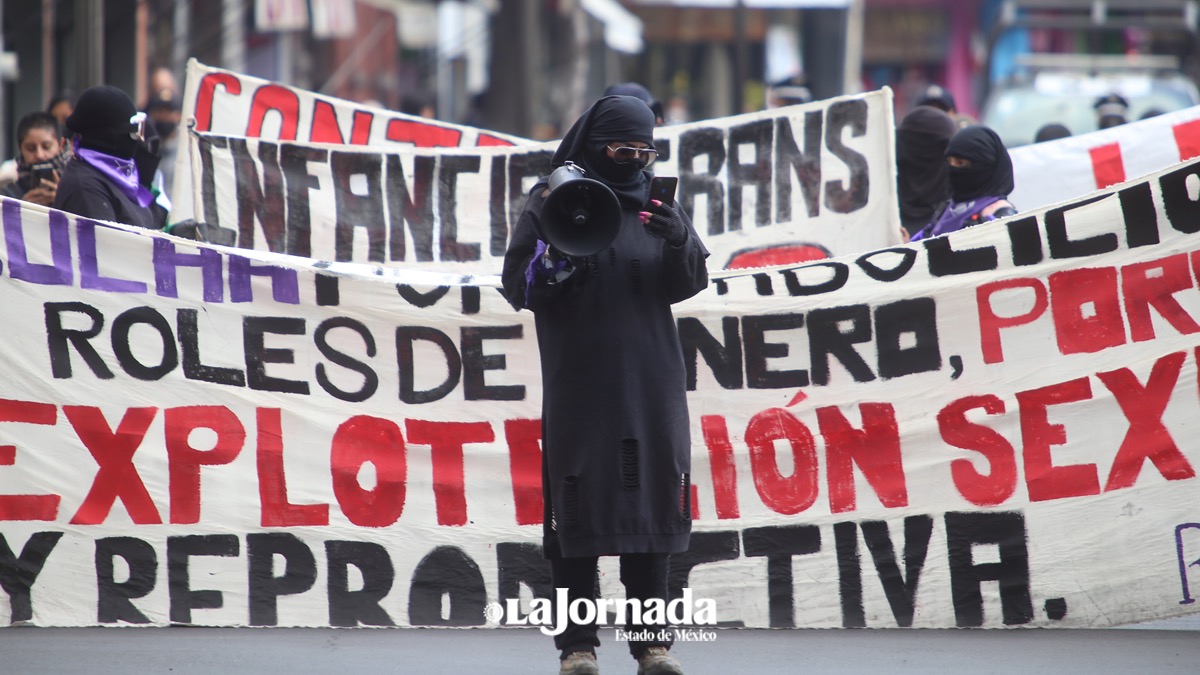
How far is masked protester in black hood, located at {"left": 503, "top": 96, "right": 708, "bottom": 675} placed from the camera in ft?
15.9

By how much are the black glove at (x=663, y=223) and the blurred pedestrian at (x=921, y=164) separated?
12.2 ft

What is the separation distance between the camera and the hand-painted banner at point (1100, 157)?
8070mm

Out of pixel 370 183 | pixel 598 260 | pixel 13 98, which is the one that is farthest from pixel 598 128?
pixel 13 98

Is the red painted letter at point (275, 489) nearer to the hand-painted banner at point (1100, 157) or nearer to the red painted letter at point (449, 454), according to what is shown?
the red painted letter at point (449, 454)

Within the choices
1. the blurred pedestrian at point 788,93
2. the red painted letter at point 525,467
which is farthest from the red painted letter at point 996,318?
the blurred pedestrian at point 788,93

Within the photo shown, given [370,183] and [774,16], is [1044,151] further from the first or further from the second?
[774,16]

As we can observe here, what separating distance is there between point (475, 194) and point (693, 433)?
238 cm

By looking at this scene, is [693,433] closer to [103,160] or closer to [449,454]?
[449,454]

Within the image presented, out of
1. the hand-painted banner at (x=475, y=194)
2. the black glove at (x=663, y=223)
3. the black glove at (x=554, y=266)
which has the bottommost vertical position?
the black glove at (x=554, y=266)

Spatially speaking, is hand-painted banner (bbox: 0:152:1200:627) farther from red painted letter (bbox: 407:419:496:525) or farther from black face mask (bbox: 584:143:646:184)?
black face mask (bbox: 584:143:646:184)

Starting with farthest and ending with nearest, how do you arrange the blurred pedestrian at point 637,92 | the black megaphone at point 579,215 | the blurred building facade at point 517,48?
1. the blurred building facade at point 517,48
2. the blurred pedestrian at point 637,92
3. the black megaphone at point 579,215

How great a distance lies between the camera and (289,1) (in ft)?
70.4

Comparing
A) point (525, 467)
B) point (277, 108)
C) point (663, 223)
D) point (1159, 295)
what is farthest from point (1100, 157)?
point (663, 223)

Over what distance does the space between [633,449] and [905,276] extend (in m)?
1.61
